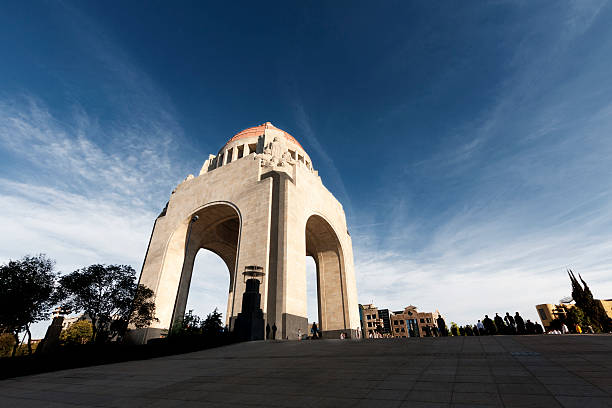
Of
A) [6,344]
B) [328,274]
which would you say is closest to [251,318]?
[328,274]

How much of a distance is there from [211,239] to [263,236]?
1144cm

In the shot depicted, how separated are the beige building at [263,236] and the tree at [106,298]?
2.71 metres

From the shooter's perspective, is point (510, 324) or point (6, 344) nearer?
point (510, 324)

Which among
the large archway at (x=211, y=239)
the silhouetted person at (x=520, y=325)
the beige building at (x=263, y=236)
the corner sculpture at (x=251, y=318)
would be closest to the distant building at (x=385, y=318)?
the beige building at (x=263, y=236)

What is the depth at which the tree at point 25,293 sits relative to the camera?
759 inches

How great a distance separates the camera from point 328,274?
1098 inches

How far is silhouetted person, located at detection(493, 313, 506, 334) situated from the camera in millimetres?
19375

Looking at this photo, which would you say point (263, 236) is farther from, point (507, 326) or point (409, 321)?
point (409, 321)

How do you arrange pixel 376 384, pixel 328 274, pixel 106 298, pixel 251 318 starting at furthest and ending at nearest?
pixel 328 274 < pixel 106 298 < pixel 251 318 < pixel 376 384

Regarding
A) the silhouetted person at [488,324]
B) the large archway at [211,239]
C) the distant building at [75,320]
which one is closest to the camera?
the silhouetted person at [488,324]

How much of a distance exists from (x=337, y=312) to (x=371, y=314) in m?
47.6

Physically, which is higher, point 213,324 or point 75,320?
point 75,320

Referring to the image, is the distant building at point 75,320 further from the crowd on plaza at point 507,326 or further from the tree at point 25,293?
the crowd on plaza at point 507,326

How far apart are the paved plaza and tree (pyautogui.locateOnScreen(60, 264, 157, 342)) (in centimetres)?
1285
